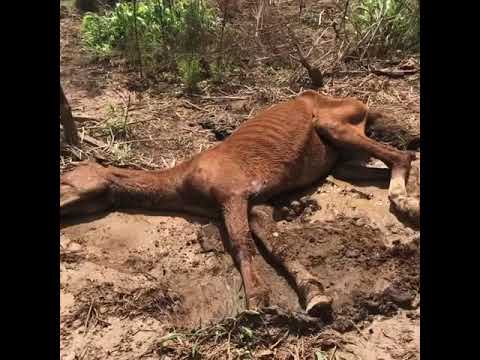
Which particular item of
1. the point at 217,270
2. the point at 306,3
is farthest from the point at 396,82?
the point at 217,270

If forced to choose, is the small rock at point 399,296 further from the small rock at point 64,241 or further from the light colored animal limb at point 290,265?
the small rock at point 64,241

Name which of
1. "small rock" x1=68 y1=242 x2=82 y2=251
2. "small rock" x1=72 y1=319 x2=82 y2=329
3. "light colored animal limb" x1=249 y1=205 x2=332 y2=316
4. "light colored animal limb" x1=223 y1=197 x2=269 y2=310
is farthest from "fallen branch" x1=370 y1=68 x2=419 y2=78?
"small rock" x1=72 y1=319 x2=82 y2=329

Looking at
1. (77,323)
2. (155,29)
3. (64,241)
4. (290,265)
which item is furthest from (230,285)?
(155,29)

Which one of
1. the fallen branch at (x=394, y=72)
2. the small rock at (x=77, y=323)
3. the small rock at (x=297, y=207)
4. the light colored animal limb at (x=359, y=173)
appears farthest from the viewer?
the fallen branch at (x=394, y=72)

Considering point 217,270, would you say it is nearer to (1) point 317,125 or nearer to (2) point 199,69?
(1) point 317,125

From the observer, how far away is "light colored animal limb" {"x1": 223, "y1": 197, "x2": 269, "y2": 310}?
3.88 m

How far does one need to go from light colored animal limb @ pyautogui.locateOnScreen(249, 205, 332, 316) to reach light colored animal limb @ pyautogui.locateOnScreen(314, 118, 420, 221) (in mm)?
890

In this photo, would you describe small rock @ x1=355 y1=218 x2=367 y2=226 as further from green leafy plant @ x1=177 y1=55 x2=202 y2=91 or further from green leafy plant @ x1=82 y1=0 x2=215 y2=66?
green leafy plant @ x1=82 y1=0 x2=215 y2=66

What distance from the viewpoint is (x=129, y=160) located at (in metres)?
5.71

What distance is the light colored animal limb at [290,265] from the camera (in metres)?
3.71

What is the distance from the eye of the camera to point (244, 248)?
13.9ft

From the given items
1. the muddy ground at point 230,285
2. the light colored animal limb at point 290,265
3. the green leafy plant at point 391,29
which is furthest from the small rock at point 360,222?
the green leafy plant at point 391,29

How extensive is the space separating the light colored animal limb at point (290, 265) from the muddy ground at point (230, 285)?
0.08 metres

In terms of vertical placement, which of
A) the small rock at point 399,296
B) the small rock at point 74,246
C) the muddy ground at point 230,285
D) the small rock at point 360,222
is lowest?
the small rock at point 74,246
